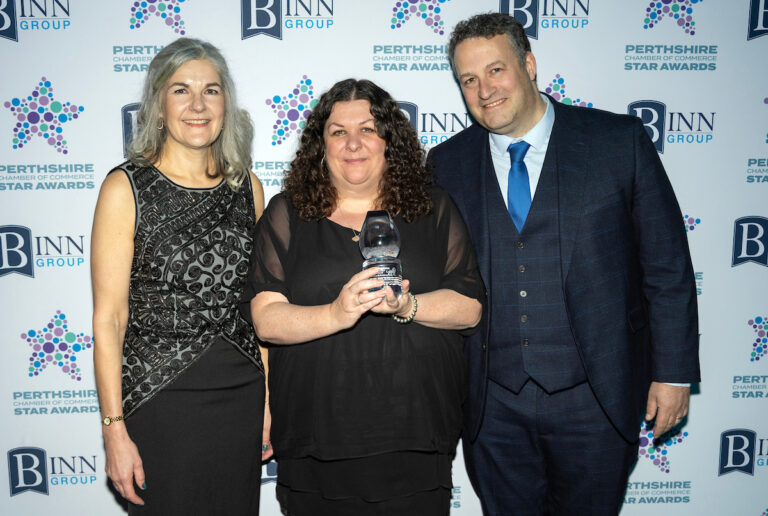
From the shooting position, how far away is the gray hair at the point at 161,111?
2.06 m

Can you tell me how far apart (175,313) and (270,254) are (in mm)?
407

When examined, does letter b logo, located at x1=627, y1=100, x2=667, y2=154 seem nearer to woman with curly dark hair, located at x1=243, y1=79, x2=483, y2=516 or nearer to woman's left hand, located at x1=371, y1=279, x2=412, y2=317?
woman with curly dark hair, located at x1=243, y1=79, x2=483, y2=516

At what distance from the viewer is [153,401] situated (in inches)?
78.6

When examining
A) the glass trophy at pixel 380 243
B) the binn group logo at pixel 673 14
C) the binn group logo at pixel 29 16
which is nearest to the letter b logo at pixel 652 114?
the binn group logo at pixel 673 14

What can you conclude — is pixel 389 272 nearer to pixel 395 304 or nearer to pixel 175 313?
pixel 395 304

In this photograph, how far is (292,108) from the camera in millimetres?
2875

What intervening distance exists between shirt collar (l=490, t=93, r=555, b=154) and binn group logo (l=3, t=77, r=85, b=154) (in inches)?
82.4

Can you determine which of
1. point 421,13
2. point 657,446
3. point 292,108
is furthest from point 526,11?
point 657,446

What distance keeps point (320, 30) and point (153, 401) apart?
1930 millimetres

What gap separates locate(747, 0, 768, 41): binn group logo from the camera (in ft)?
9.49

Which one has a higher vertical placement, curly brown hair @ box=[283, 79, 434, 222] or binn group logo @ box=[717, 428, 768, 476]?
curly brown hair @ box=[283, 79, 434, 222]

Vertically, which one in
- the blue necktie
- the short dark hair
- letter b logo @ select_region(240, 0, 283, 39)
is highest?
letter b logo @ select_region(240, 0, 283, 39)

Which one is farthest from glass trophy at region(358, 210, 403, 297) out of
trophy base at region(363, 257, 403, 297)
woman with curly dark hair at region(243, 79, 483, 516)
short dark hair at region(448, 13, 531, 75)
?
short dark hair at region(448, 13, 531, 75)

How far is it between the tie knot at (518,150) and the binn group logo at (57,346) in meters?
2.35
